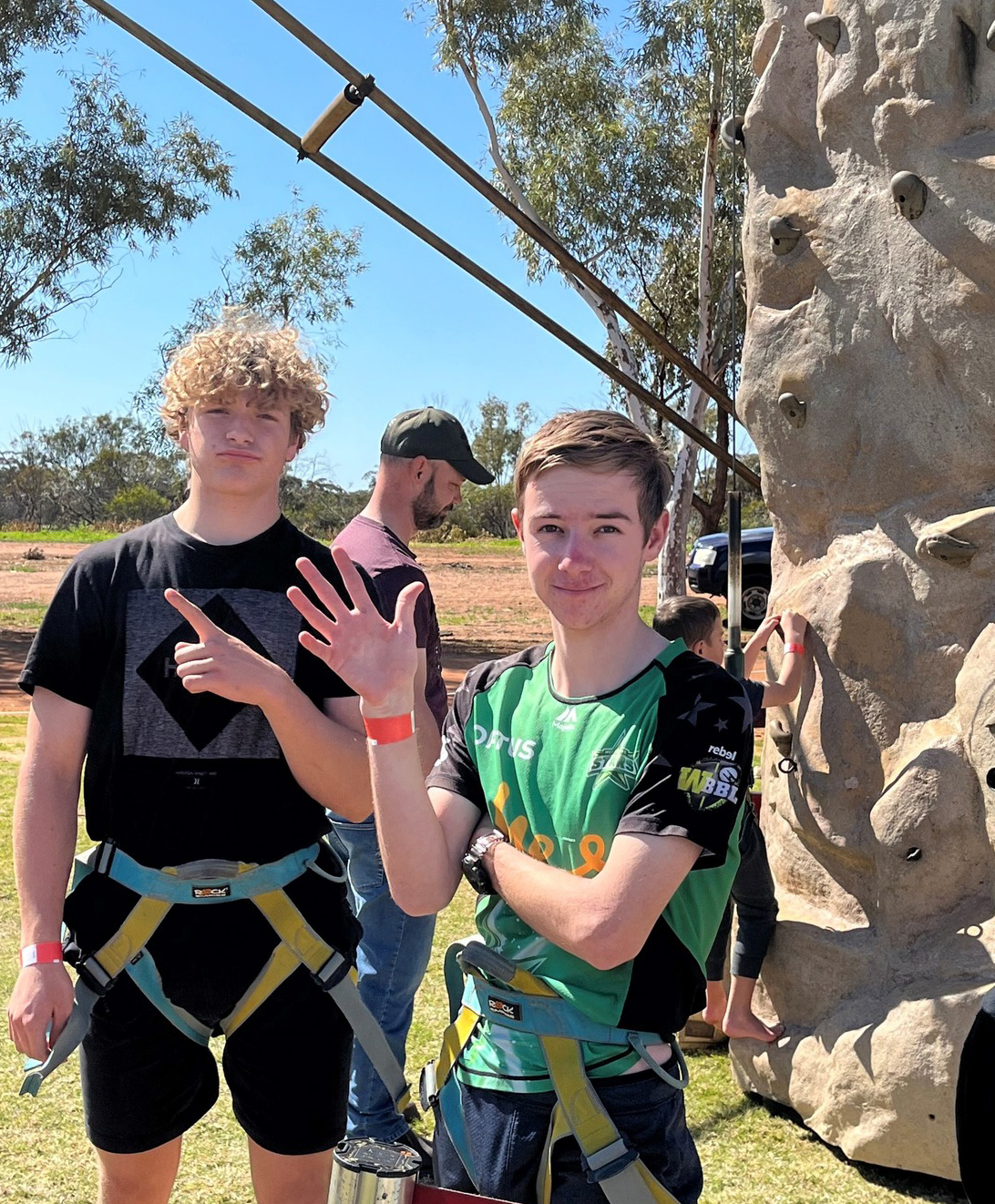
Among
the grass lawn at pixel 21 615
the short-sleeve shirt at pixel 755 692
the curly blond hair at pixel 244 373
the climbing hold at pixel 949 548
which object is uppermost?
the curly blond hair at pixel 244 373

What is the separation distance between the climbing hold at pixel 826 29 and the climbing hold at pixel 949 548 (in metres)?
1.45

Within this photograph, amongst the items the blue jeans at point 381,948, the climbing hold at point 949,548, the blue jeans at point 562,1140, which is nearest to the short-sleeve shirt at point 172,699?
the blue jeans at point 562,1140

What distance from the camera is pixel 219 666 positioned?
6.65 ft

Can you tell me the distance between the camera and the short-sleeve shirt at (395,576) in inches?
124

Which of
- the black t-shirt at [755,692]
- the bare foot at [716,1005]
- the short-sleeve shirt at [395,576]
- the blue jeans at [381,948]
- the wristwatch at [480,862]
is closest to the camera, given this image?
the wristwatch at [480,862]

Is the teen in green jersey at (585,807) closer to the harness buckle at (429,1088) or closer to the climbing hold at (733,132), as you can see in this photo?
the harness buckle at (429,1088)

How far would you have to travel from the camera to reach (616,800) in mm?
1696

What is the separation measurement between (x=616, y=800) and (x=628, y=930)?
7.4 inches

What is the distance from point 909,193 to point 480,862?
2.43 metres

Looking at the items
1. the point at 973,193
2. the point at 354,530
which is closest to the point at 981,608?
the point at 973,193

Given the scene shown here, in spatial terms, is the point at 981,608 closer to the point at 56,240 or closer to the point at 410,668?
the point at 410,668

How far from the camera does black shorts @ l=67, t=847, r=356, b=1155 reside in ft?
7.00

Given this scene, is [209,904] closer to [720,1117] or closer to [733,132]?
[720,1117]

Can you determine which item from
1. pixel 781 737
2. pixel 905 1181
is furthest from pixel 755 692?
pixel 905 1181
